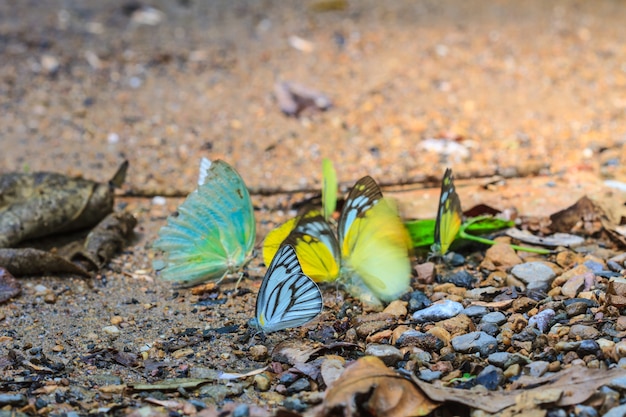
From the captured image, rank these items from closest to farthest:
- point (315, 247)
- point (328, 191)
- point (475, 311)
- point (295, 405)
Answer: point (295, 405)
point (475, 311)
point (315, 247)
point (328, 191)

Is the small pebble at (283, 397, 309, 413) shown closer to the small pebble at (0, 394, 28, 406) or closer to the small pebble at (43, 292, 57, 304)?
the small pebble at (0, 394, 28, 406)

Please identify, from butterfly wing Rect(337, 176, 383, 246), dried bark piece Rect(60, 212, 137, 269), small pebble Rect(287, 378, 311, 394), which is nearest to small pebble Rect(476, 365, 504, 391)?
small pebble Rect(287, 378, 311, 394)

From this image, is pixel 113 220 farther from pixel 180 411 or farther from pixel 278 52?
pixel 278 52

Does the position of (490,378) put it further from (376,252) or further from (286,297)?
(376,252)

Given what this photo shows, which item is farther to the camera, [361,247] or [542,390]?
[361,247]

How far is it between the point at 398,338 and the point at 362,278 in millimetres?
605

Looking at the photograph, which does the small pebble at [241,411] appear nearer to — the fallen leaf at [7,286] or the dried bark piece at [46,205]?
the fallen leaf at [7,286]

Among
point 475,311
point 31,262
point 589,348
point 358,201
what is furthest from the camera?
point 31,262

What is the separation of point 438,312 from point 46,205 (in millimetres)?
2237

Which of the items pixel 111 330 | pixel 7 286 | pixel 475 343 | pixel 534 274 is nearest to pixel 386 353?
pixel 475 343

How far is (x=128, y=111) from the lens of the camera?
590 centimetres

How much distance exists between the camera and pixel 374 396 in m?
2.39

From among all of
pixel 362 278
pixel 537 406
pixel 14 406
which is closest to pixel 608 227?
pixel 362 278

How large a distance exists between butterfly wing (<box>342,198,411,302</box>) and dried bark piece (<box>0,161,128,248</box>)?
156cm
